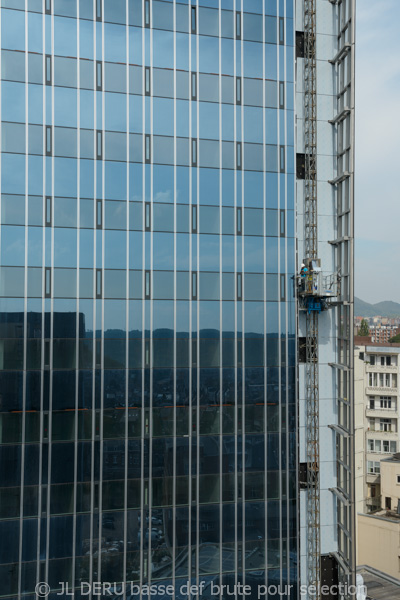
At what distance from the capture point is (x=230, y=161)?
1115 inches

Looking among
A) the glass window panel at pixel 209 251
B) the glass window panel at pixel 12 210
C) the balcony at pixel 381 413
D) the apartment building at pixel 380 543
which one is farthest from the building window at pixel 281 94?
the balcony at pixel 381 413

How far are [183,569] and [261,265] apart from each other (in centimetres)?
1695

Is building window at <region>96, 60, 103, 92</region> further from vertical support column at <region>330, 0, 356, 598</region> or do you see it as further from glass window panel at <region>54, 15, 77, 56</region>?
vertical support column at <region>330, 0, 356, 598</region>

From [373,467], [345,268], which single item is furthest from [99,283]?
[373,467]

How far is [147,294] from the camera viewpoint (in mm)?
27156

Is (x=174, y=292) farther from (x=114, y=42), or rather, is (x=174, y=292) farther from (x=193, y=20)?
(x=193, y=20)

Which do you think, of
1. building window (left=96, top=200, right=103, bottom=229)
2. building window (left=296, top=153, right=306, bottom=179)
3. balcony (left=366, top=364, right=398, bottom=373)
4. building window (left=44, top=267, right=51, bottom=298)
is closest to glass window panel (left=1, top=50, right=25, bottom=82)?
building window (left=96, top=200, right=103, bottom=229)

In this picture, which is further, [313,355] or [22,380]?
[313,355]

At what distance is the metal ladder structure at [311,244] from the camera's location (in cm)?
2844

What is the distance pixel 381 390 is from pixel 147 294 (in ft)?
175

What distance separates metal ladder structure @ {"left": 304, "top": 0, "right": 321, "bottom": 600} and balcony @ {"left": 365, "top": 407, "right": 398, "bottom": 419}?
4629 centimetres

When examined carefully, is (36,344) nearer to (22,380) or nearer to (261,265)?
(22,380)

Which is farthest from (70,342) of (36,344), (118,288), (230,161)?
(230,161)

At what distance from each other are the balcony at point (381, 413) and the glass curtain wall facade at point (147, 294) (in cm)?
4705
